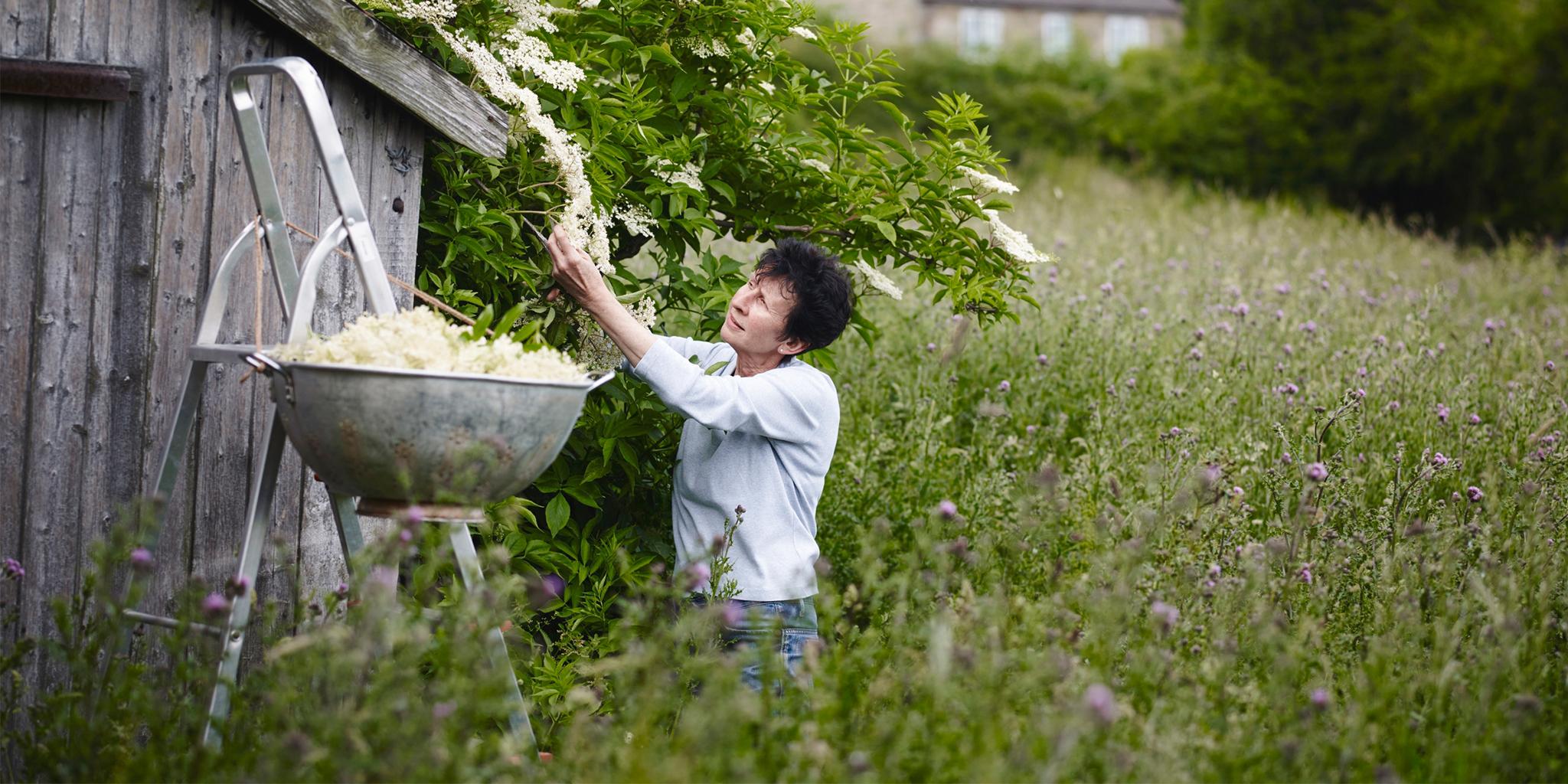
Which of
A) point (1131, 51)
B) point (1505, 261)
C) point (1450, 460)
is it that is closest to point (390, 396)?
point (1450, 460)

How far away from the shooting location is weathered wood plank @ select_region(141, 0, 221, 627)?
121 inches

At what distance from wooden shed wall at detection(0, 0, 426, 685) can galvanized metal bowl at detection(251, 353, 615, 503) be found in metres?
0.72

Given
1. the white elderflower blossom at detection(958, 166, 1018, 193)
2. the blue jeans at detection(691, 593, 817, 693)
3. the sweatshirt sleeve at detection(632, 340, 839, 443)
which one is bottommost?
the blue jeans at detection(691, 593, 817, 693)

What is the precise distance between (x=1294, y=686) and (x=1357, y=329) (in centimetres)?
438

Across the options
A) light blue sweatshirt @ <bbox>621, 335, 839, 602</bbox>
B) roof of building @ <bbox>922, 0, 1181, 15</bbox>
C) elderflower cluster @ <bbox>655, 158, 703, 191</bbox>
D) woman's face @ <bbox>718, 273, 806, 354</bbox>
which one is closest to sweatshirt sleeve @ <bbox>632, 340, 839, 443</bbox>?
light blue sweatshirt @ <bbox>621, 335, 839, 602</bbox>

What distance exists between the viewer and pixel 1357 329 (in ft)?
22.6

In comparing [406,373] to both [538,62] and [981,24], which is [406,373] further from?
[981,24]

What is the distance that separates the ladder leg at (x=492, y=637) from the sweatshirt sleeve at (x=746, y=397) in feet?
2.28

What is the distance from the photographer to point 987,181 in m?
4.12

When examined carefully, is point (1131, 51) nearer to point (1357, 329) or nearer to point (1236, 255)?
point (1236, 255)

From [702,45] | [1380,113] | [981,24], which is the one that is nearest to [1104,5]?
[981,24]

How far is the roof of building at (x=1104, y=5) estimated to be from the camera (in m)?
37.9

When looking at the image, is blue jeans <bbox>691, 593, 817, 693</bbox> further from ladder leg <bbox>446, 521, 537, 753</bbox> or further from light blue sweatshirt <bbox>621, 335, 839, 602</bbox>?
ladder leg <bbox>446, 521, 537, 753</bbox>

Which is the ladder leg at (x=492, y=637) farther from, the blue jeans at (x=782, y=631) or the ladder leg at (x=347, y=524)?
the blue jeans at (x=782, y=631)
